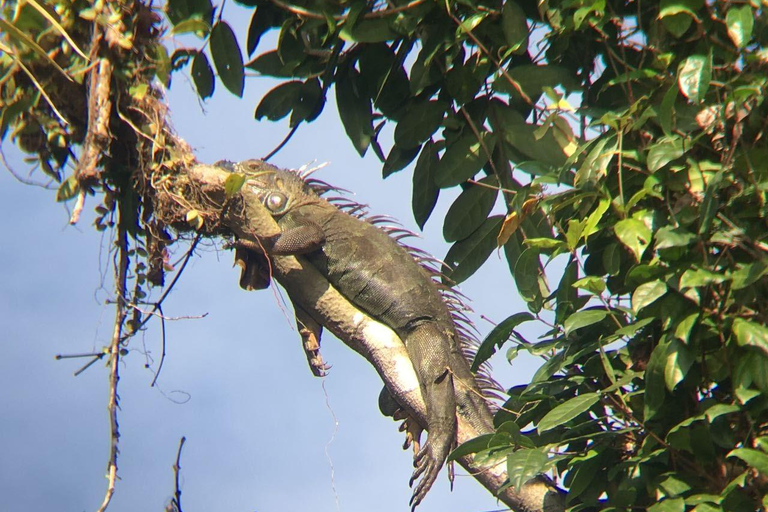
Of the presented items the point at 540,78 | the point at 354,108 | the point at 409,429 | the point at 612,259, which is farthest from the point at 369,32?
the point at 409,429

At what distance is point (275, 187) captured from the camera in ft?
12.6

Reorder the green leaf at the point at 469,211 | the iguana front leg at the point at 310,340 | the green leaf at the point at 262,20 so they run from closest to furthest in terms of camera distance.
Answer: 1. the green leaf at the point at 262,20
2. the green leaf at the point at 469,211
3. the iguana front leg at the point at 310,340

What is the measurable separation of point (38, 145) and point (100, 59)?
0.38 metres

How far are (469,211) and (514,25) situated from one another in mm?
643

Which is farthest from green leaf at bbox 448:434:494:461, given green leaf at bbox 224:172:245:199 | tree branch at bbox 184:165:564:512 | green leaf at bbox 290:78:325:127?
green leaf at bbox 290:78:325:127

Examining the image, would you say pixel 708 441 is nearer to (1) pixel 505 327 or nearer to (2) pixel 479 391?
(1) pixel 505 327

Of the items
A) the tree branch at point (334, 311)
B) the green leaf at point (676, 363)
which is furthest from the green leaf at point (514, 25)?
the tree branch at point (334, 311)

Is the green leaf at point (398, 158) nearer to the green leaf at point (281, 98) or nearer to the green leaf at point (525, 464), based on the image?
the green leaf at point (281, 98)

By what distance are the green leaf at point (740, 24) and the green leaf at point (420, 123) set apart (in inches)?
39.3

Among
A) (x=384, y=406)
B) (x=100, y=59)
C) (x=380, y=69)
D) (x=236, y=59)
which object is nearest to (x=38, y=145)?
(x=100, y=59)

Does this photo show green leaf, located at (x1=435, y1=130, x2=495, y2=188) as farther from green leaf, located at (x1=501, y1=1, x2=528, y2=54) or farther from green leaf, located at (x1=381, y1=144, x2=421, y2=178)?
green leaf, located at (x1=501, y1=1, x2=528, y2=54)

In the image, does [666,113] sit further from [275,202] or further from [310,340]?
[275,202]

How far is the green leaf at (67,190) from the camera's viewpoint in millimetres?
2938

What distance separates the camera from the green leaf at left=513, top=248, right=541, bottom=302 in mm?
2447
